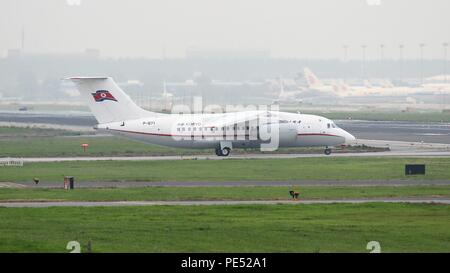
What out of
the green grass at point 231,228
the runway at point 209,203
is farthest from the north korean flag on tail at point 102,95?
the green grass at point 231,228

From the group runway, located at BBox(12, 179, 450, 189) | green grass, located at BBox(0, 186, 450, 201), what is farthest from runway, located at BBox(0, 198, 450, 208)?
runway, located at BBox(12, 179, 450, 189)

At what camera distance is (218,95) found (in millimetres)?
167750

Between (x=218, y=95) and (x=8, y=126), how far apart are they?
5783 centimetres

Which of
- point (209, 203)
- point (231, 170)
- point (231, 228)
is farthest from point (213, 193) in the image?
point (231, 170)

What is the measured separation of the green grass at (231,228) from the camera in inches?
1277

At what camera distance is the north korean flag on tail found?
73.4m

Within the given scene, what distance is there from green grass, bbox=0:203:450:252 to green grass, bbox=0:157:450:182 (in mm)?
15156

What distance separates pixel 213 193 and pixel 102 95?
1020 inches

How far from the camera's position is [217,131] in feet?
246

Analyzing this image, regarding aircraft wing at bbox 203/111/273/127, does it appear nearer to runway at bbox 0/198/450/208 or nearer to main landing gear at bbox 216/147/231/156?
main landing gear at bbox 216/147/231/156

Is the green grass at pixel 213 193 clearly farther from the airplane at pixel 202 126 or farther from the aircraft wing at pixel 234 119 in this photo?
the aircraft wing at pixel 234 119

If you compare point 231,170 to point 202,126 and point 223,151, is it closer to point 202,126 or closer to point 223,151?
point 223,151
